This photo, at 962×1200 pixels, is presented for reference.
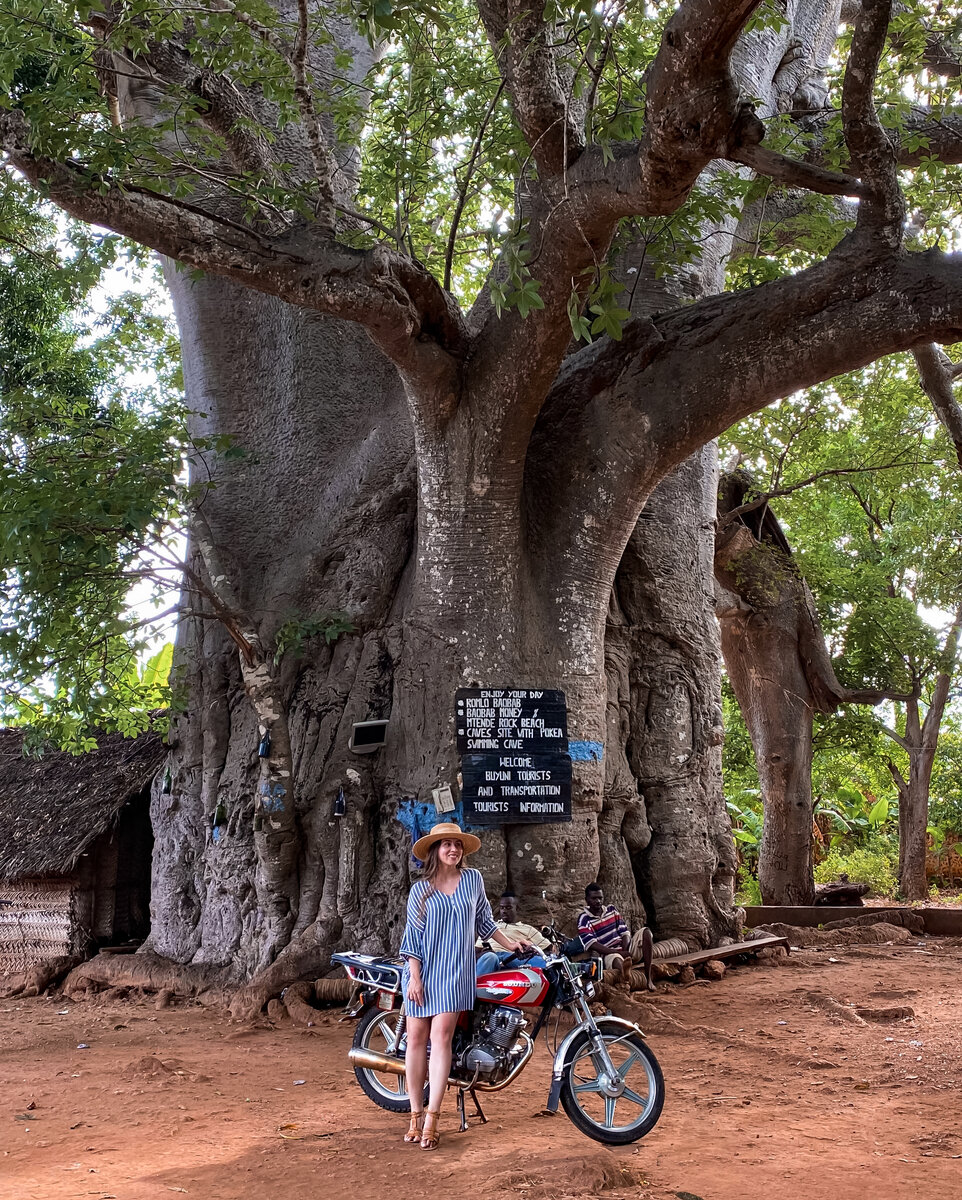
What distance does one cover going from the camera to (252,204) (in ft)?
20.5

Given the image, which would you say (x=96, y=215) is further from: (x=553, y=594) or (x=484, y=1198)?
(x=484, y=1198)

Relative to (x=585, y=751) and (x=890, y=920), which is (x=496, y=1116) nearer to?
(x=585, y=751)

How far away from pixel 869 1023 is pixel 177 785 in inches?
196

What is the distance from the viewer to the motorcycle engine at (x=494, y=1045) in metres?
4.12

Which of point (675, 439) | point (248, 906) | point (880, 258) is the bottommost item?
point (248, 906)

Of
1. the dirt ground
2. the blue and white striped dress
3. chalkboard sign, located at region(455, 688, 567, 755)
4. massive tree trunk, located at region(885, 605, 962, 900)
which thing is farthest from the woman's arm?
massive tree trunk, located at region(885, 605, 962, 900)

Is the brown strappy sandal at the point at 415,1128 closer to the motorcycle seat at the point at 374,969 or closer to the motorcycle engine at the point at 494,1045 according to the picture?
the motorcycle engine at the point at 494,1045

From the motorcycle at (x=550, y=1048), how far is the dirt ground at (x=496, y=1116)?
11 cm

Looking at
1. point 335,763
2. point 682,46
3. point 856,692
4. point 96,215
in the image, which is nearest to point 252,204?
→ point 96,215

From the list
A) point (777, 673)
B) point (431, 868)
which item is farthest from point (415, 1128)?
point (777, 673)

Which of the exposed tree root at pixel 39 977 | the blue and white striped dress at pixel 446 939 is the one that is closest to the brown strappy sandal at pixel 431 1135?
the blue and white striped dress at pixel 446 939

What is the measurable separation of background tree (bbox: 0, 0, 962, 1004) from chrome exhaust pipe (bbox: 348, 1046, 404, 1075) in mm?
2160

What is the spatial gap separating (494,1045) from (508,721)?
9.30 feet

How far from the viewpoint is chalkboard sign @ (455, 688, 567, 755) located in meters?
6.76
